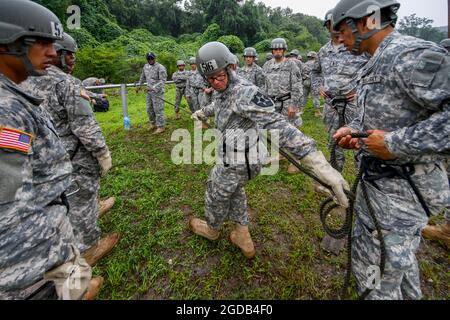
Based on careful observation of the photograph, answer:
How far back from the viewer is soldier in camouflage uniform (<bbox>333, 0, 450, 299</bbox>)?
4.51ft

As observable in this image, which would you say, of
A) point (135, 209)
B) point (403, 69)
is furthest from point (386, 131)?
point (135, 209)

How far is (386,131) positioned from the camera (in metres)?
1.63

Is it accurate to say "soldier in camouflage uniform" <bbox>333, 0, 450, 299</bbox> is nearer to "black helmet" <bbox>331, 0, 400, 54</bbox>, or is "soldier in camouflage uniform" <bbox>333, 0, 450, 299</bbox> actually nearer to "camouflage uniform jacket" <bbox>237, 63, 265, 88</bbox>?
"black helmet" <bbox>331, 0, 400, 54</bbox>

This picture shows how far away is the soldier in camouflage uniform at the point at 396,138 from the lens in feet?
4.51

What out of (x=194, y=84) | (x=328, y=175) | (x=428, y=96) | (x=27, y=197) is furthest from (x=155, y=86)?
(x=428, y=96)

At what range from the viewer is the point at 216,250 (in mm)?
3016

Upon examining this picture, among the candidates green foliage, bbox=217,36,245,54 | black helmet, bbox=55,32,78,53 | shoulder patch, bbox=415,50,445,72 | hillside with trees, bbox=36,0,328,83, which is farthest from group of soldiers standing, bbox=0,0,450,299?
green foliage, bbox=217,36,245,54

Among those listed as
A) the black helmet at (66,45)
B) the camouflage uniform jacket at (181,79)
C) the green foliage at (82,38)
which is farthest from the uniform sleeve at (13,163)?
the green foliage at (82,38)

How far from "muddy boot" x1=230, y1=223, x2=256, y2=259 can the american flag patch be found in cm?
219

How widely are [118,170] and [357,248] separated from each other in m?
4.62

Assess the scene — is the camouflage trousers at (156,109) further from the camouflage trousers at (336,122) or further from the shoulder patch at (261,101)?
the shoulder patch at (261,101)

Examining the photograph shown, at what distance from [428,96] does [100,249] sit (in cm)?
331
